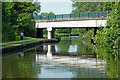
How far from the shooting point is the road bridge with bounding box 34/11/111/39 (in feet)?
158

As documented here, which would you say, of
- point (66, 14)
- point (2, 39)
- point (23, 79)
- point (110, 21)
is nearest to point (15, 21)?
point (66, 14)

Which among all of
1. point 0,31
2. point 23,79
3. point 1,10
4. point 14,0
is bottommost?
point 23,79

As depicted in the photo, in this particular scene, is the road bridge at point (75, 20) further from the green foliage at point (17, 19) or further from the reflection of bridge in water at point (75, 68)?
the reflection of bridge in water at point (75, 68)

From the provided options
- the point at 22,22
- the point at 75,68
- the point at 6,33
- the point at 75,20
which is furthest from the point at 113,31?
the point at 22,22

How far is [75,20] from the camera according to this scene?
51.7 metres

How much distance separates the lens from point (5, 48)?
26.7 m

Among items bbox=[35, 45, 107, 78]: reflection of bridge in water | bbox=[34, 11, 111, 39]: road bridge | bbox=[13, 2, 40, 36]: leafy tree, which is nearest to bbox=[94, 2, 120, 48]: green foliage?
bbox=[34, 11, 111, 39]: road bridge

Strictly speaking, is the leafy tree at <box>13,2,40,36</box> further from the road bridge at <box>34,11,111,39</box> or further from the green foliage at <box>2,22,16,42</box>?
the green foliage at <box>2,22,16,42</box>

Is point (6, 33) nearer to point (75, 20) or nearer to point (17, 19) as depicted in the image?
point (17, 19)

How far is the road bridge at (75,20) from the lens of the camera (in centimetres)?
4830

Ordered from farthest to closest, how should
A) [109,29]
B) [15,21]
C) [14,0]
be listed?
[14,0]
[15,21]
[109,29]

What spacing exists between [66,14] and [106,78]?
41.4 m

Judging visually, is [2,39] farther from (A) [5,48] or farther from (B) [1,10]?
(A) [5,48]

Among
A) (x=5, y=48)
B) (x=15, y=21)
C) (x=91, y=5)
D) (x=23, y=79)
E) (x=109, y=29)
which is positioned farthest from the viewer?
(x=91, y=5)
